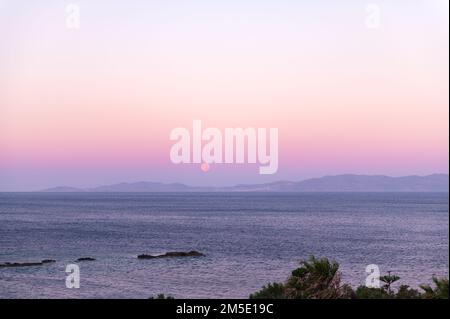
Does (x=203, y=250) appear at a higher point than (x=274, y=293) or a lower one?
lower

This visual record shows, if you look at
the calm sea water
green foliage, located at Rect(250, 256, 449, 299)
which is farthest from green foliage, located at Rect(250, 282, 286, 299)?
the calm sea water

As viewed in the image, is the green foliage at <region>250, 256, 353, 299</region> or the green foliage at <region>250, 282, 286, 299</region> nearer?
the green foliage at <region>250, 282, 286, 299</region>

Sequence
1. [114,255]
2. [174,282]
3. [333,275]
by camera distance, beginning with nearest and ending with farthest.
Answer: [333,275], [174,282], [114,255]

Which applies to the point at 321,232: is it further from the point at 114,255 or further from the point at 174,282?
the point at 174,282

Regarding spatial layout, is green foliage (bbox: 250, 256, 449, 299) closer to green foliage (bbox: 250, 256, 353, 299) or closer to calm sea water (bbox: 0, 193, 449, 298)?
green foliage (bbox: 250, 256, 353, 299)

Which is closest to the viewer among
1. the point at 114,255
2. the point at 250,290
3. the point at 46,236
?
the point at 250,290

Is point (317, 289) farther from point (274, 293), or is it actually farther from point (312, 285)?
point (274, 293)

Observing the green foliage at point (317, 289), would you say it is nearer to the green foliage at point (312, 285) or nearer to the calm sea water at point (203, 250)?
the green foliage at point (312, 285)

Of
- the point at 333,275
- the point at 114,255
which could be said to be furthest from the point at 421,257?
the point at 333,275

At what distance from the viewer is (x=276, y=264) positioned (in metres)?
52.8

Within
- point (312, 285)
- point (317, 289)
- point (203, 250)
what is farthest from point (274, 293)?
point (203, 250)

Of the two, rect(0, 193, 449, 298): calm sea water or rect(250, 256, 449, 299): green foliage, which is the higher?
rect(250, 256, 449, 299): green foliage
